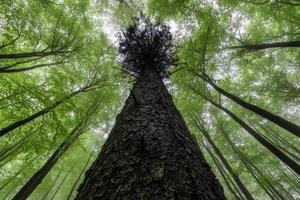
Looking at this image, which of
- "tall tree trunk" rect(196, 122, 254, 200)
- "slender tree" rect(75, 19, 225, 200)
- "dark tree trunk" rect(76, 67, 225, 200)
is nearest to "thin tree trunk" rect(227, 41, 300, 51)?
"tall tree trunk" rect(196, 122, 254, 200)

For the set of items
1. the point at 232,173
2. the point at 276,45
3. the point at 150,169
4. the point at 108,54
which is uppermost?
the point at 108,54

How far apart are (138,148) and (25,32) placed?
7.15 meters

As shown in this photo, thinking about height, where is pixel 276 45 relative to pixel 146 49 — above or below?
above

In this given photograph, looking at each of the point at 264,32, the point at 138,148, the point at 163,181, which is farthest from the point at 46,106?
the point at 264,32

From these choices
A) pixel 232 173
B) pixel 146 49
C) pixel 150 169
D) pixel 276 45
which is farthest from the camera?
pixel 232 173

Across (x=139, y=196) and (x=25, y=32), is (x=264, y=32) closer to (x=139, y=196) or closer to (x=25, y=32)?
(x=25, y=32)

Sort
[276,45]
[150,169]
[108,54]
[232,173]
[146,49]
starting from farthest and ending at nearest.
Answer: [108,54], [232,173], [276,45], [146,49], [150,169]

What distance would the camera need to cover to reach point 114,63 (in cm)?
1048

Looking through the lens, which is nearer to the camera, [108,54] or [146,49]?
[146,49]

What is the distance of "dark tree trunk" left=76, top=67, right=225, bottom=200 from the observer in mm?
1216

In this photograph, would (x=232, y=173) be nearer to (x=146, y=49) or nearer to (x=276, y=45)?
(x=276, y=45)

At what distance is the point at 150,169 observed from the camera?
1.40 meters

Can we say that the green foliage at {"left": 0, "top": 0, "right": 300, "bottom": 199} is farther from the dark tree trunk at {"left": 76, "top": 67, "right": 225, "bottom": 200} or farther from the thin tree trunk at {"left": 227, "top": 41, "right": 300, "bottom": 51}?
the dark tree trunk at {"left": 76, "top": 67, "right": 225, "bottom": 200}

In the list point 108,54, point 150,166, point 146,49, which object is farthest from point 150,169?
point 108,54
